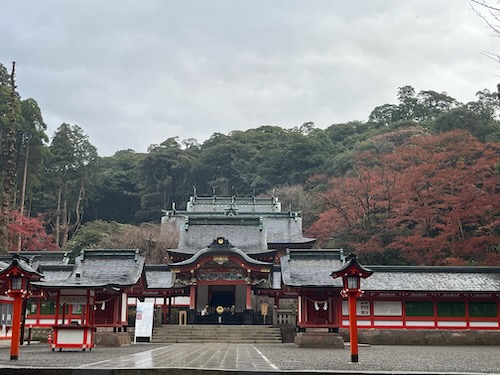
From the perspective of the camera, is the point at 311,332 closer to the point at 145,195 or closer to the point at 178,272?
the point at 178,272

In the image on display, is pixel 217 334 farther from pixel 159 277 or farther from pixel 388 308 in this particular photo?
pixel 388 308

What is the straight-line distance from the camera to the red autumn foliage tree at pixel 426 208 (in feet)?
113

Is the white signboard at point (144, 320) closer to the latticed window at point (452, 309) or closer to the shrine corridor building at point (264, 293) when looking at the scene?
the shrine corridor building at point (264, 293)

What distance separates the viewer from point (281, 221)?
158 feet

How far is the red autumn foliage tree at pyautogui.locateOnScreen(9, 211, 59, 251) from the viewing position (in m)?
43.5

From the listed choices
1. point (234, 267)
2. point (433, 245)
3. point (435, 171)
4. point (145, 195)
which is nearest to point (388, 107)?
point (145, 195)

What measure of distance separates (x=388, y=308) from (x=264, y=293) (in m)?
7.93

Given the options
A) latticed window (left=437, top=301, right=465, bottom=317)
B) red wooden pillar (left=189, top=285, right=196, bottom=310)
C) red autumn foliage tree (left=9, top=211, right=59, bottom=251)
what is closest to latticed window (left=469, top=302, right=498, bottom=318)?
latticed window (left=437, top=301, right=465, bottom=317)

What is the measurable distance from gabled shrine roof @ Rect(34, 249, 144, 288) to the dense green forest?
939 cm

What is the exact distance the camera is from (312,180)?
6425cm

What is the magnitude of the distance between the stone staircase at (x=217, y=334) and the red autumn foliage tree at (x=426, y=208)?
41.6 ft

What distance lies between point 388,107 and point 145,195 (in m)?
38.1

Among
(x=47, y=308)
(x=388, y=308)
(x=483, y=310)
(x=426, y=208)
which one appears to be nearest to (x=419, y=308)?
(x=388, y=308)

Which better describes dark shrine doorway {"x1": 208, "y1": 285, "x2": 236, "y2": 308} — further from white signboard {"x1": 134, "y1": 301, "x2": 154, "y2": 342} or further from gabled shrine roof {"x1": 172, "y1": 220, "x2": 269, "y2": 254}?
white signboard {"x1": 134, "y1": 301, "x2": 154, "y2": 342}
